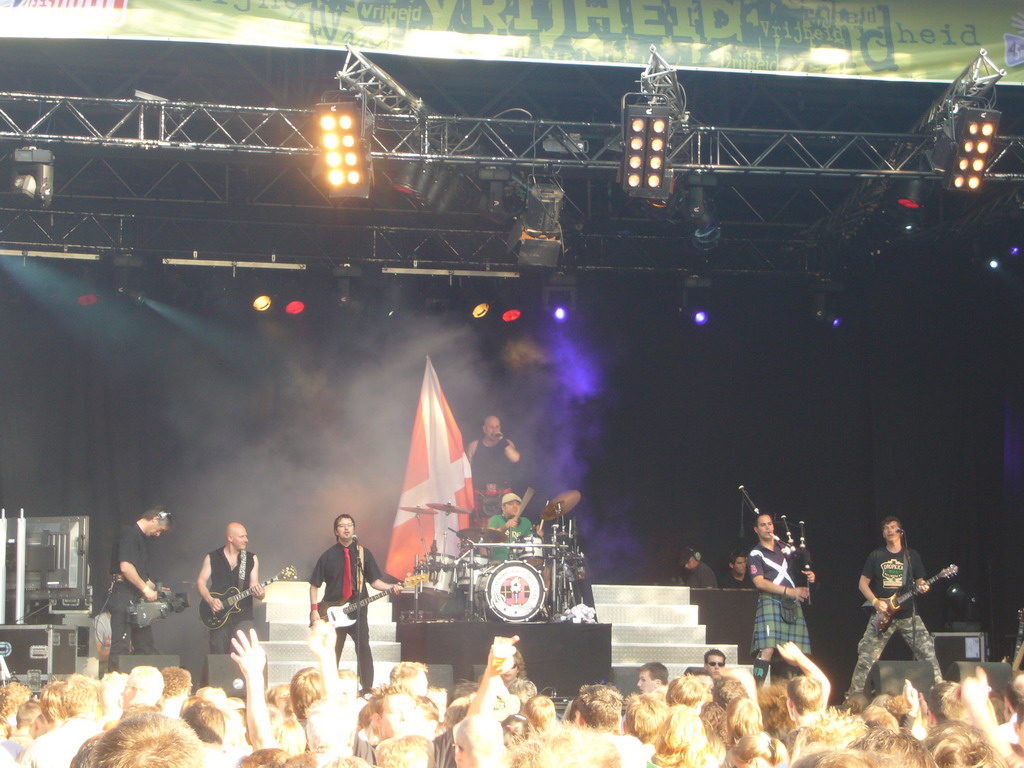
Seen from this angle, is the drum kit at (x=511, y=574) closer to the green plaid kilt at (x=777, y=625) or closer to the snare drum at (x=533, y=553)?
the snare drum at (x=533, y=553)

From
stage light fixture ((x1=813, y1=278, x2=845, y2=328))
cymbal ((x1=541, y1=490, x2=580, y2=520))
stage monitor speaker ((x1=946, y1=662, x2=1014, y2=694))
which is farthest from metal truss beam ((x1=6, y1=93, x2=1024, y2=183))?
stage monitor speaker ((x1=946, y1=662, x2=1014, y2=694))

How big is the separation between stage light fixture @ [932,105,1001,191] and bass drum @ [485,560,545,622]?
5232 mm

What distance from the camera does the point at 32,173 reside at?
34.6 ft

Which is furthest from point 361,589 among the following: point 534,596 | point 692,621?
point 692,621

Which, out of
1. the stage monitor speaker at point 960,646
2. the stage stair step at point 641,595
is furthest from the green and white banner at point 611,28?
the stage stair step at point 641,595

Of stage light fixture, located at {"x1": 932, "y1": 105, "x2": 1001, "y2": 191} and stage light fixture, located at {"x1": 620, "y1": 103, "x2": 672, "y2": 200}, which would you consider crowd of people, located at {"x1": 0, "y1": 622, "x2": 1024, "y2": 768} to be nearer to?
stage light fixture, located at {"x1": 620, "y1": 103, "x2": 672, "y2": 200}

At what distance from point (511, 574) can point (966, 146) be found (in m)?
5.65

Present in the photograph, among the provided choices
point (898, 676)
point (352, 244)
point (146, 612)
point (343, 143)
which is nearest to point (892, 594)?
point (898, 676)

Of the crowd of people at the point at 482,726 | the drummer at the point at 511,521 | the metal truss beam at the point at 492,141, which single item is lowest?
the crowd of people at the point at 482,726

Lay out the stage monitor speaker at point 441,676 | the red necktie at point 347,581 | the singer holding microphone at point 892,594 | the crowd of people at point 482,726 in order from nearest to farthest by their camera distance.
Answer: the crowd of people at point 482,726 → the stage monitor speaker at point 441,676 → the red necktie at point 347,581 → the singer holding microphone at point 892,594

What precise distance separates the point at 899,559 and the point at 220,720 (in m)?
8.28

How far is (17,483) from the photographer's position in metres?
14.5

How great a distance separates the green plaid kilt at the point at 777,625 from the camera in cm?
1088

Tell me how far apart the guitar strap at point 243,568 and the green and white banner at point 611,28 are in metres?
4.65
